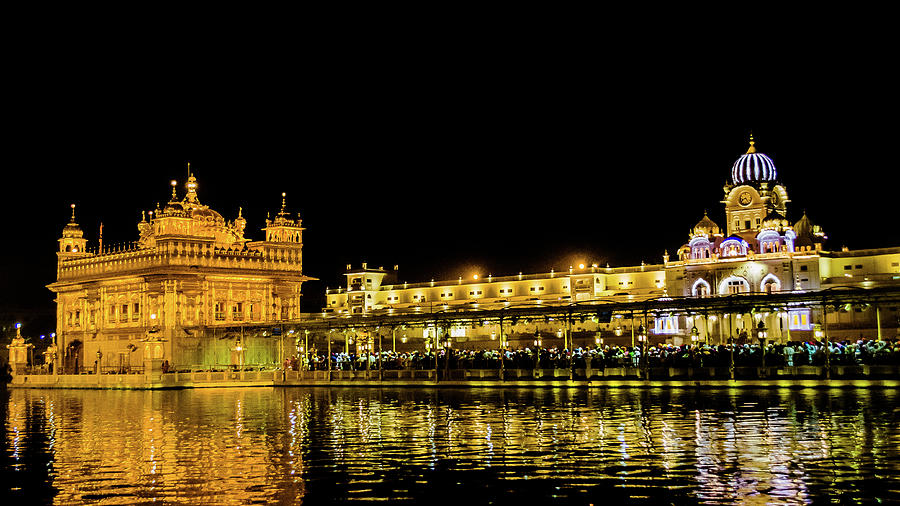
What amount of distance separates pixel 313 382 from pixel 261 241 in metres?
21.0

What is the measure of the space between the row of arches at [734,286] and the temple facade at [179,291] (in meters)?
38.7

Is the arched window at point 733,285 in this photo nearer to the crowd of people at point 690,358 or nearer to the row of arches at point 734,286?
the row of arches at point 734,286

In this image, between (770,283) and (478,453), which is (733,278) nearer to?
(770,283)

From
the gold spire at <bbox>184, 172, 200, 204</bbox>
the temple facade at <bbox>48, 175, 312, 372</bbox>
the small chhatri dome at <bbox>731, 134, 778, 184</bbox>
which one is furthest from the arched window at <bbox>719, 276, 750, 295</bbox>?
the gold spire at <bbox>184, 172, 200, 204</bbox>

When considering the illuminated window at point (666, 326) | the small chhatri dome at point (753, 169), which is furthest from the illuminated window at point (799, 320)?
the small chhatri dome at point (753, 169)

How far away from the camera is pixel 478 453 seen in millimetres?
23484

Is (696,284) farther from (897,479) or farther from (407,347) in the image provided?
(897,479)

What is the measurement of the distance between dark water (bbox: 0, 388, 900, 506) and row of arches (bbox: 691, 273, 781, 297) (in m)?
58.7

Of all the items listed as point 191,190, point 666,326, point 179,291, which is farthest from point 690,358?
point 666,326

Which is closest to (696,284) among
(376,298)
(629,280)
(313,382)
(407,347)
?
(629,280)

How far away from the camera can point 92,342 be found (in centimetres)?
7856

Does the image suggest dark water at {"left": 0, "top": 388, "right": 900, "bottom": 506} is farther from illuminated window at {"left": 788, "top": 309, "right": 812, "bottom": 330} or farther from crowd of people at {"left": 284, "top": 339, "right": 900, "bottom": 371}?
illuminated window at {"left": 788, "top": 309, "right": 812, "bottom": 330}

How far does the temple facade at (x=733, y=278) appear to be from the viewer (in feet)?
305

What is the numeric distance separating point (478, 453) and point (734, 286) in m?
80.3
